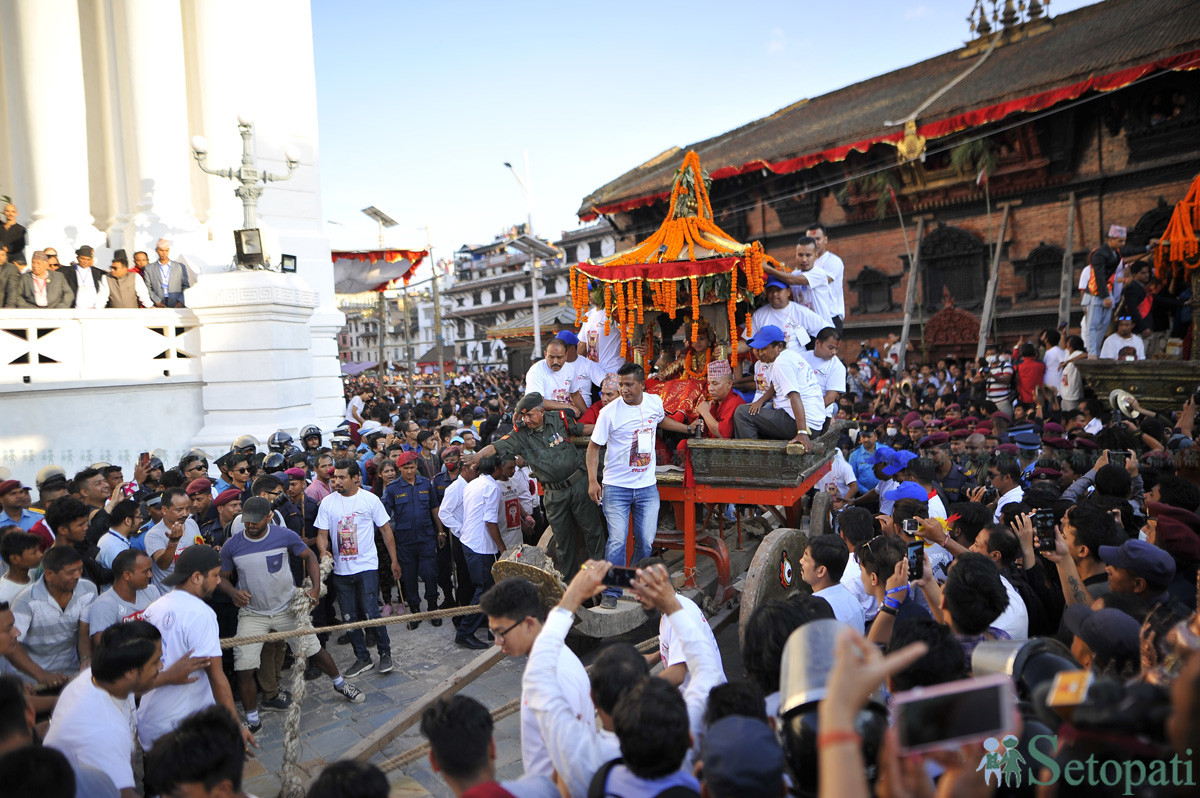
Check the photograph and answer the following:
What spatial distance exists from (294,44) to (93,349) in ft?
24.1

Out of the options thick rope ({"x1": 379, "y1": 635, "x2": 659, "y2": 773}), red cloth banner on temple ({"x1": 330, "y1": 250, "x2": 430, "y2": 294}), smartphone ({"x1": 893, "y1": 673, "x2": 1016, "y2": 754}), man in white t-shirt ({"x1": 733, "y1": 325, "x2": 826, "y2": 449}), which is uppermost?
red cloth banner on temple ({"x1": 330, "y1": 250, "x2": 430, "y2": 294})

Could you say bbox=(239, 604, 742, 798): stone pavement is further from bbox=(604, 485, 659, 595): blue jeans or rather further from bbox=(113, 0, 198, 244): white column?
bbox=(113, 0, 198, 244): white column

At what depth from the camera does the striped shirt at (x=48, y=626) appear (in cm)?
434

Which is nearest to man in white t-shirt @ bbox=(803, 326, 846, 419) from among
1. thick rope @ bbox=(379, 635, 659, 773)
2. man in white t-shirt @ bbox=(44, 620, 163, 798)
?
thick rope @ bbox=(379, 635, 659, 773)

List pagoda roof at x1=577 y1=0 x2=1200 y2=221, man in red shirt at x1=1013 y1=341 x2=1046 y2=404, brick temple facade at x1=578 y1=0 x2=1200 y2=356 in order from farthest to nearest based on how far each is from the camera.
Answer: brick temple facade at x1=578 y1=0 x2=1200 y2=356 < pagoda roof at x1=577 y1=0 x2=1200 y2=221 < man in red shirt at x1=1013 y1=341 x2=1046 y2=404

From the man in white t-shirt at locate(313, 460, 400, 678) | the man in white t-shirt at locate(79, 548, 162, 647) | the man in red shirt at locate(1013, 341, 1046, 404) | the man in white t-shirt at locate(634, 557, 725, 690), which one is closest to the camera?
the man in white t-shirt at locate(634, 557, 725, 690)

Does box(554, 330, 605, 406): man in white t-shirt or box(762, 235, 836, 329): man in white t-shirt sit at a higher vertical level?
box(762, 235, 836, 329): man in white t-shirt

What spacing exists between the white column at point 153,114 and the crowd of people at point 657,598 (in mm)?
4692

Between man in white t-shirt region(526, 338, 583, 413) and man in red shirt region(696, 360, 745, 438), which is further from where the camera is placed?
man in white t-shirt region(526, 338, 583, 413)

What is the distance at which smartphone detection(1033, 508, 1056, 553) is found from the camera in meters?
4.47

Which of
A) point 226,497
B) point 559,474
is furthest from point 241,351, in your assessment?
point 559,474

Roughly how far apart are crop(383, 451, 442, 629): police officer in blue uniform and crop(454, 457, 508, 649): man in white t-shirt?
0.48 meters

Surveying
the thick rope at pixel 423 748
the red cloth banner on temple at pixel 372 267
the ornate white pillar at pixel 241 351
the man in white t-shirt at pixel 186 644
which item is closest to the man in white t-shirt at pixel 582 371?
the thick rope at pixel 423 748

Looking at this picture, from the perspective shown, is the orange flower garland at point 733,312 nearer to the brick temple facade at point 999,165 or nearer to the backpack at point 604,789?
the backpack at point 604,789
